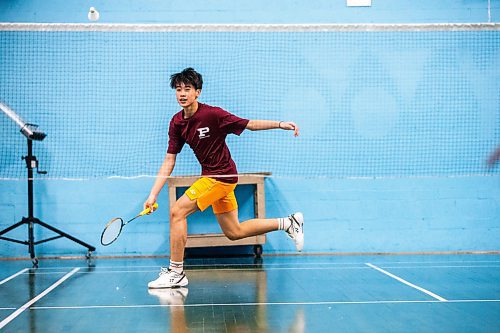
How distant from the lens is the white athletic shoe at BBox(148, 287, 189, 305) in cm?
543

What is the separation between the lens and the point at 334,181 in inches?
348

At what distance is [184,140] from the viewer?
20.2 feet

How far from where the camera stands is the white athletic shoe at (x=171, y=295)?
214 inches

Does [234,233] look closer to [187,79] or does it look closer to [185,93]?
[185,93]

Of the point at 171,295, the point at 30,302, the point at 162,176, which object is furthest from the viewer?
the point at 162,176

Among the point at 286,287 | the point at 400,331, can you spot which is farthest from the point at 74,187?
the point at 400,331

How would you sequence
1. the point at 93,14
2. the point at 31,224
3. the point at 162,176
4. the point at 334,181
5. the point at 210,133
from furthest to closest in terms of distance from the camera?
the point at 334,181 → the point at 93,14 → the point at 31,224 → the point at 162,176 → the point at 210,133

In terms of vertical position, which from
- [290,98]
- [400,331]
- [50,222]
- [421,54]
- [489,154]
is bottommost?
[400,331]

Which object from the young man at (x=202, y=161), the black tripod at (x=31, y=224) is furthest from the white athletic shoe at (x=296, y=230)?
the black tripod at (x=31, y=224)

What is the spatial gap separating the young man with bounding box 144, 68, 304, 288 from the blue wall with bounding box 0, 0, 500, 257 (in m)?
2.64

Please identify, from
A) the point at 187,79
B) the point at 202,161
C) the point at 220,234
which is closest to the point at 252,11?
the point at 220,234

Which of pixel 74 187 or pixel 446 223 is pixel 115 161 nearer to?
pixel 74 187

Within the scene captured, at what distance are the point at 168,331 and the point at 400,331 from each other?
1621 millimetres

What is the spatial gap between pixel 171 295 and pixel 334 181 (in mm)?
3800
